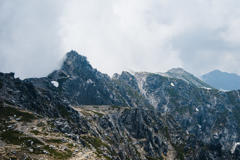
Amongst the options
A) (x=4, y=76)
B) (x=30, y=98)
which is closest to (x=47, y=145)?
(x=30, y=98)

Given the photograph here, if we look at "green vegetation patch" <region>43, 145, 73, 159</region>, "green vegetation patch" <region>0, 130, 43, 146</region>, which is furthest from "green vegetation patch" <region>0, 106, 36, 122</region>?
"green vegetation patch" <region>43, 145, 73, 159</region>

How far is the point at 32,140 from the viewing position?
91.0 metres

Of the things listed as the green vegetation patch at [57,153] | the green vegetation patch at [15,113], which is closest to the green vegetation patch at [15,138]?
the green vegetation patch at [57,153]

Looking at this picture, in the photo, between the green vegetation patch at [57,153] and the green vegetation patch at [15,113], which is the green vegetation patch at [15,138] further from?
the green vegetation patch at [15,113]

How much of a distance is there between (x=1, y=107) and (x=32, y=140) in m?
52.1

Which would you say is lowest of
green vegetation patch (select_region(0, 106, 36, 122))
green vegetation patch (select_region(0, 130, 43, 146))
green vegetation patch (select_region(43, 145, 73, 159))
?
green vegetation patch (select_region(43, 145, 73, 159))

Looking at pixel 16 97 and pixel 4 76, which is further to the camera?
pixel 4 76

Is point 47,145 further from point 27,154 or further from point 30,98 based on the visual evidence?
point 30,98

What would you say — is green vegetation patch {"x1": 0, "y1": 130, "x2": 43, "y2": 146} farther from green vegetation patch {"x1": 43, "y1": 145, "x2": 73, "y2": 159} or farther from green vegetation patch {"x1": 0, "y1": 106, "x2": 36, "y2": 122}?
green vegetation patch {"x1": 0, "y1": 106, "x2": 36, "y2": 122}

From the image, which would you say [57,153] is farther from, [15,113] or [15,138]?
[15,113]

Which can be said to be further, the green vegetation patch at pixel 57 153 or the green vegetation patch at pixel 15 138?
the green vegetation patch at pixel 15 138

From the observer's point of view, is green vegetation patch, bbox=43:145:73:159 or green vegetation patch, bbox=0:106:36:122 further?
green vegetation patch, bbox=0:106:36:122

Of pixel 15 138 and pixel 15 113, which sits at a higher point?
Answer: pixel 15 113

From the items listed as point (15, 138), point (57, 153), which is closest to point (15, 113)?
point (15, 138)
